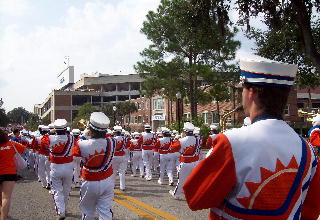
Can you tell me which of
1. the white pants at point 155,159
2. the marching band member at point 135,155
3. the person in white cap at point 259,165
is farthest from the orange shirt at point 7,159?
the white pants at point 155,159

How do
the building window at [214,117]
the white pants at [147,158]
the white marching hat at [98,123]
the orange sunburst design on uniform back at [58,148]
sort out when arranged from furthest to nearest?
the building window at [214,117] → the white pants at [147,158] → the orange sunburst design on uniform back at [58,148] → the white marching hat at [98,123]

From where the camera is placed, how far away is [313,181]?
2.33 meters

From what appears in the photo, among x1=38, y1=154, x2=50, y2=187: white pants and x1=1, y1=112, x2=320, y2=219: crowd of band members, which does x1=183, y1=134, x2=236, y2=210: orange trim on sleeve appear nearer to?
x1=1, y1=112, x2=320, y2=219: crowd of band members

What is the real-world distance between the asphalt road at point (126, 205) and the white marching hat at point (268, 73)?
6.23m

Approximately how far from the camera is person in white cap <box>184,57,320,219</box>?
2.02 meters

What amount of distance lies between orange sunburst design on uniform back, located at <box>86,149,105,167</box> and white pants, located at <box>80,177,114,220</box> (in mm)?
291

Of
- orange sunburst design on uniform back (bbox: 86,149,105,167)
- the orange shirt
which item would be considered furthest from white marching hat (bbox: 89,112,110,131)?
the orange shirt

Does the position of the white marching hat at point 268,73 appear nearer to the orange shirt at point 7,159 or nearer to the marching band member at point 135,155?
the orange shirt at point 7,159

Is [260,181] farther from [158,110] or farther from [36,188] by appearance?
[158,110]

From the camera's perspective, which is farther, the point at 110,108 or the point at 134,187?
the point at 110,108

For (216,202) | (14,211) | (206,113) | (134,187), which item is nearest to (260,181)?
(216,202)

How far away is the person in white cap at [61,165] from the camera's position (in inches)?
341

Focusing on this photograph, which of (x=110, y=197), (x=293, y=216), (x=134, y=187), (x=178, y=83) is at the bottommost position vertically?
(x=134, y=187)

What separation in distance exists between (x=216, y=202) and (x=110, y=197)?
477 centimetres
